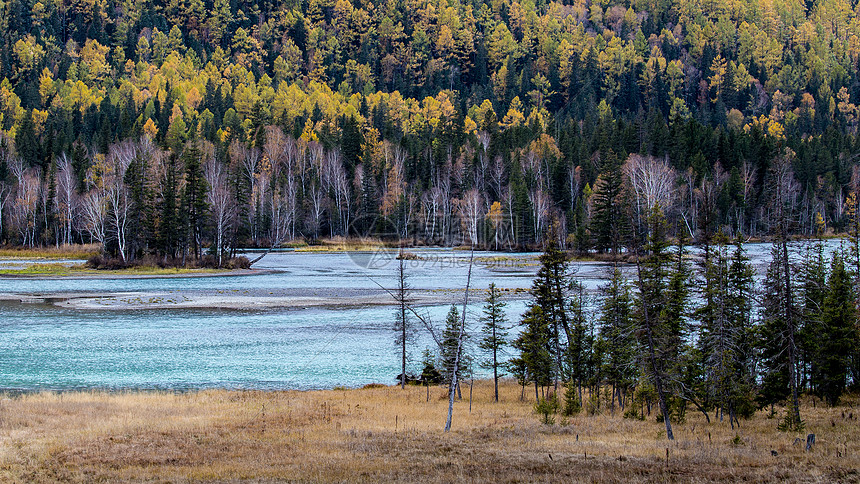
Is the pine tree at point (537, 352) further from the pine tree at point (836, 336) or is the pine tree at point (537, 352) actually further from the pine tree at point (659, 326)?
the pine tree at point (836, 336)


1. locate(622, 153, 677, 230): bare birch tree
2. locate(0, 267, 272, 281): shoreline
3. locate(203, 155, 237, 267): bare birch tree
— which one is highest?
locate(622, 153, 677, 230): bare birch tree

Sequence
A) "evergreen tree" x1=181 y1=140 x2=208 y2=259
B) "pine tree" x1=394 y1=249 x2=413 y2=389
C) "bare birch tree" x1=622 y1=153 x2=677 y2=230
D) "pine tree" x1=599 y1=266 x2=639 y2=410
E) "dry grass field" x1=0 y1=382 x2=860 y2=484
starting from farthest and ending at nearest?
"bare birch tree" x1=622 y1=153 x2=677 y2=230
"evergreen tree" x1=181 y1=140 x2=208 y2=259
"pine tree" x1=394 y1=249 x2=413 y2=389
"pine tree" x1=599 y1=266 x2=639 y2=410
"dry grass field" x1=0 y1=382 x2=860 y2=484

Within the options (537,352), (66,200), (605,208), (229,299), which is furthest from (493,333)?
(66,200)

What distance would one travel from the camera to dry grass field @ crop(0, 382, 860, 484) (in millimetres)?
18688

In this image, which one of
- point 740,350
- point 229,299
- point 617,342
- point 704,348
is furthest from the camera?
point 229,299

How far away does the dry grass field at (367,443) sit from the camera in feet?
61.3

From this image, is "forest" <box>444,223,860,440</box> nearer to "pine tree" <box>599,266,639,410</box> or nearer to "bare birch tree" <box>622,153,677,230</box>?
"pine tree" <box>599,266,639,410</box>

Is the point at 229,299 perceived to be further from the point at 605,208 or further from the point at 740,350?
the point at 605,208

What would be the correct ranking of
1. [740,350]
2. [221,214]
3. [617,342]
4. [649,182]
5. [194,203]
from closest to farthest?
[740,350] < [617,342] < [221,214] < [194,203] < [649,182]

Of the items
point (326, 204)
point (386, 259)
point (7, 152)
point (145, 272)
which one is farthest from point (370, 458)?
point (7, 152)

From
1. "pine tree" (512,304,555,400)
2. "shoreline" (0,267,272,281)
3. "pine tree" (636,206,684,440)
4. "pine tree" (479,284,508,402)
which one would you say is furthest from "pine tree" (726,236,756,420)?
"shoreline" (0,267,272,281)

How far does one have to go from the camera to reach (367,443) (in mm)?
22766

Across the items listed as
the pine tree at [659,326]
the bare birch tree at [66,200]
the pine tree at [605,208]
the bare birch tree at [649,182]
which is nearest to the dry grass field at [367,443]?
the pine tree at [659,326]

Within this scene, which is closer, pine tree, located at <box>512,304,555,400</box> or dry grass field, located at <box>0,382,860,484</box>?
dry grass field, located at <box>0,382,860,484</box>
